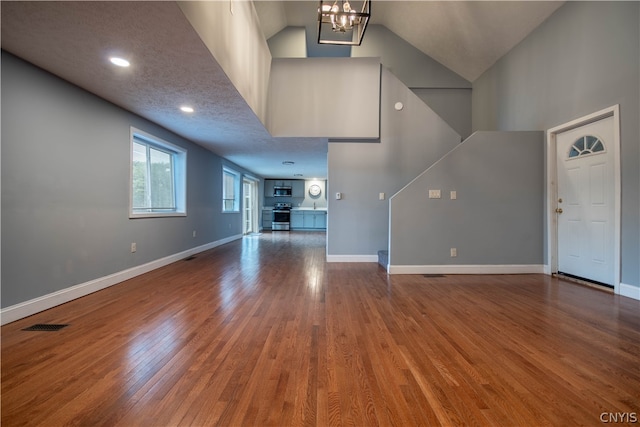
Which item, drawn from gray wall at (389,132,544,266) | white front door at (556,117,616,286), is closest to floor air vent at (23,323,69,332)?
gray wall at (389,132,544,266)

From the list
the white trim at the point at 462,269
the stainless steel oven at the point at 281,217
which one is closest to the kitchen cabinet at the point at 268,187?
the stainless steel oven at the point at 281,217

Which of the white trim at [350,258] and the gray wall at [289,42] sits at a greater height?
the gray wall at [289,42]

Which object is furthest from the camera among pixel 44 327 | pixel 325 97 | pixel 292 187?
pixel 292 187

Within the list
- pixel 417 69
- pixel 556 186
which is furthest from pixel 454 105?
pixel 556 186

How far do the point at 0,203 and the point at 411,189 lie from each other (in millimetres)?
4229

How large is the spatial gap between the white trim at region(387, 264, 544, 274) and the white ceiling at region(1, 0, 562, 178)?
2583 mm

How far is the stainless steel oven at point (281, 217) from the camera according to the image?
36.7 feet

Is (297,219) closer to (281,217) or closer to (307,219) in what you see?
(307,219)

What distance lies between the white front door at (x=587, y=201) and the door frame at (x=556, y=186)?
5 centimetres

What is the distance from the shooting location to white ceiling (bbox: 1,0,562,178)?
182 cm

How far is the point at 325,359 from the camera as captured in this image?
5.47ft

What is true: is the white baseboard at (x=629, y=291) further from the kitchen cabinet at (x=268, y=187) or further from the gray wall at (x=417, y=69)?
the kitchen cabinet at (x=268, y=187)

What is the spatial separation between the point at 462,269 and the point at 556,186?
5.67 ft

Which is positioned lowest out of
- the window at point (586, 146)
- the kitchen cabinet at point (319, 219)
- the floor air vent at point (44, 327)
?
the floor air vent at point (44, 327)
